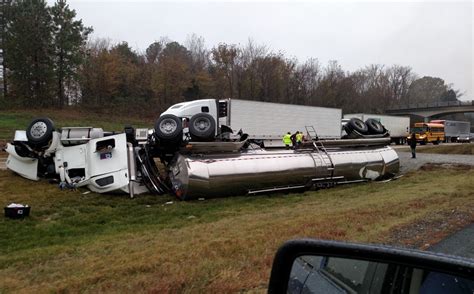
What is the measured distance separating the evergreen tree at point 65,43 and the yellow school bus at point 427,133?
3849cm

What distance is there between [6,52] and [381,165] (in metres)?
43.0

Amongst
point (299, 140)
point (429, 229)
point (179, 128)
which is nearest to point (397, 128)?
point (299, 140)

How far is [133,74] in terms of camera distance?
2527 inches

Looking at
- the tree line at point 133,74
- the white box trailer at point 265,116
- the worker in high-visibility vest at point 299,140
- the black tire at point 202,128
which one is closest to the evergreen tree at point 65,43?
the tree line at point 133,74

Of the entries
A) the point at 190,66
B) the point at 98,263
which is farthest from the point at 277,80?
the point at 98,263

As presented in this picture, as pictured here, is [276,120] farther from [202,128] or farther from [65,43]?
[65,43]

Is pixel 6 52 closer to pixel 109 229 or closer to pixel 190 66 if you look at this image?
pixel 190 66

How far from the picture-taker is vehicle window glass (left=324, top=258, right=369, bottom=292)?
1782mm

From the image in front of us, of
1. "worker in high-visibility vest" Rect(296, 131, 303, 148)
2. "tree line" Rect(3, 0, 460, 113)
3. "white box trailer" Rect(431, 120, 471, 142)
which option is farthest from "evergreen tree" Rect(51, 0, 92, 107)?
"white box trailer" Rect(431, 120, 471, 142)

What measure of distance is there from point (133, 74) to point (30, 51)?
17.6 metres

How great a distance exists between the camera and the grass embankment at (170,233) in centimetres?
542

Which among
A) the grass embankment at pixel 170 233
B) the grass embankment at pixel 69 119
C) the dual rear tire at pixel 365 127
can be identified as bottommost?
the grass embankment at pixel 170 233

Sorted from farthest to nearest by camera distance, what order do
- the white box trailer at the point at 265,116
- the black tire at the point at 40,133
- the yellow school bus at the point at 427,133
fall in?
the yellow school bus at the point at 427,133
the white box trailer at the point at 265,116
the black tire at the point at 40,133

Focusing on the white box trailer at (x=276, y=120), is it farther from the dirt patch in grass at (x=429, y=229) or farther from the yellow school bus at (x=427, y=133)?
the yellow school bus at (x=427, y=133)
